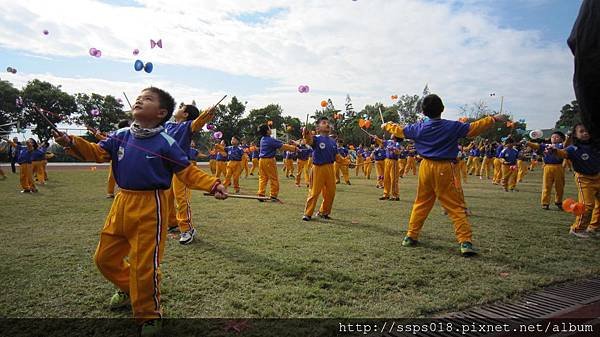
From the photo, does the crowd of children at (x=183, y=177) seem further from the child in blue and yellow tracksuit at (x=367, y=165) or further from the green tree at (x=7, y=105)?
the green tree at (x=7, y=105)

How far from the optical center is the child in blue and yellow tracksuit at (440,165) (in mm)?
5660

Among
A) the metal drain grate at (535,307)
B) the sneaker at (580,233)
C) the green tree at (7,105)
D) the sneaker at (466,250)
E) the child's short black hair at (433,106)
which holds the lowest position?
the metal drain grate at (535,307)

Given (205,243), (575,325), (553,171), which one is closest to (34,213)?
(205,243)

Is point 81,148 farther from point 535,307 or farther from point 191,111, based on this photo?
point 535,307

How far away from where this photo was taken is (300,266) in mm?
4734

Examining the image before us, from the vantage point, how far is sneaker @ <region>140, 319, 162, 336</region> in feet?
9.82

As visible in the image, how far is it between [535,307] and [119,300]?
4.02 meters

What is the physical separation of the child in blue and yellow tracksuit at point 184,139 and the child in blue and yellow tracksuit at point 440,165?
3375mm

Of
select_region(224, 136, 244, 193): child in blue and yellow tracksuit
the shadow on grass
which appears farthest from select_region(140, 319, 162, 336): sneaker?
select_region(224, 136, 244, 193): child in blue and yellow tracksuit

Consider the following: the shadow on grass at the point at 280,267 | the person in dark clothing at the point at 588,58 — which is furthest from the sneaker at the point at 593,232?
the person in dark clothing at the point at 588,58

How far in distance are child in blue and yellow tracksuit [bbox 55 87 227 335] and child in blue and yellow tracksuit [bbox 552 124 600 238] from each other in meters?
7.08

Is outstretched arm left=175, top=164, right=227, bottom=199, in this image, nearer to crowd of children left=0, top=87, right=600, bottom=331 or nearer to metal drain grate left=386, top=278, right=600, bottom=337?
crowd of children left=0, top=87, right=600, bottom=331

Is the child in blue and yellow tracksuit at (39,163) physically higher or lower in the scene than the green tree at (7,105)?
lower

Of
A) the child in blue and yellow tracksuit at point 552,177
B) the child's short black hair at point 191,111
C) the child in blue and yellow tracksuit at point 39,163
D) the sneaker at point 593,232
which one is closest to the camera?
the child's short black hair at point 191,111
